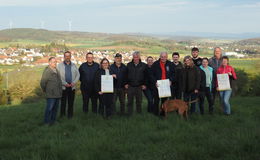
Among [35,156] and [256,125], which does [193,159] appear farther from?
[256,125]

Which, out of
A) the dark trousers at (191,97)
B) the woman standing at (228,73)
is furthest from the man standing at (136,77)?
the woman standing at (228,73)

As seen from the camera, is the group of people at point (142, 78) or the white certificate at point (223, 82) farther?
the white certificate at point (223, 82)

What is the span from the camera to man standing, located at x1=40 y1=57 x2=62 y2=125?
25.6ft

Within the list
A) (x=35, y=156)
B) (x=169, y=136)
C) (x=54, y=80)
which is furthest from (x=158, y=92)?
(x=35, y=156)

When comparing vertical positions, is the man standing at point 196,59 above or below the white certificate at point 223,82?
above

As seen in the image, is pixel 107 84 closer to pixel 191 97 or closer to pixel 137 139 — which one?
pixel 191 97

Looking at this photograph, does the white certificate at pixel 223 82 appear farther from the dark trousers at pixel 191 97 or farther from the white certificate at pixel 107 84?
the white certificate at pixel 107 84

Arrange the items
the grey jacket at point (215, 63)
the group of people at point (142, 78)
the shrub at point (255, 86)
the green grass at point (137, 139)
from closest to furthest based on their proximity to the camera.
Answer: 1. the green grass at point (137, 139)
2. the group of people at point (142, 78)
3. the grey jacket at point (215, 63)
4. the shrub at point (255, 86)

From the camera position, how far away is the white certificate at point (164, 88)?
828cm

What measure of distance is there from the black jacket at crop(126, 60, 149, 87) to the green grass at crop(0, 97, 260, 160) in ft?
4.01

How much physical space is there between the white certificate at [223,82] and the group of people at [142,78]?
0.19m

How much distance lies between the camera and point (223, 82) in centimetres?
875

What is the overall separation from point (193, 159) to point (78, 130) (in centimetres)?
332

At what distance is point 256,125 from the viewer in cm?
703
